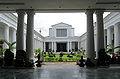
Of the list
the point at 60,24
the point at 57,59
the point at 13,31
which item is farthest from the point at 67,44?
the point at 57,59

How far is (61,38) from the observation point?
1981 inches

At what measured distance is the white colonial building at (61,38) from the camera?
164 feet

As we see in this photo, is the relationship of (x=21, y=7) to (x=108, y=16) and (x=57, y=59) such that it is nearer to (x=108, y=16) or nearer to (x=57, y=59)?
(x=57, y=59)

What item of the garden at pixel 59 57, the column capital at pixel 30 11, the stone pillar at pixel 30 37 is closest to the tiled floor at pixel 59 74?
the stone pillar at pixel 30 37

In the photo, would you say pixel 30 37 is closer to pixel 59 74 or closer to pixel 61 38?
pixel 59 74

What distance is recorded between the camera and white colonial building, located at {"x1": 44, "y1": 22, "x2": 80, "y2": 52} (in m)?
50.1

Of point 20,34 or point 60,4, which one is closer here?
point 60,4

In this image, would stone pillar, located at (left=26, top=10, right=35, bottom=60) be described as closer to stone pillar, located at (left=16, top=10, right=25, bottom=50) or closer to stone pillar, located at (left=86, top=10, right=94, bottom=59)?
stone pillar, located at (left=16, top=10, right=25, bottom=50)

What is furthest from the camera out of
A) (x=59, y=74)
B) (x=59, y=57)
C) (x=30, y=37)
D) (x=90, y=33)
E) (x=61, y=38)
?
(x=61, y=38)

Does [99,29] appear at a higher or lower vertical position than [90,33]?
higher

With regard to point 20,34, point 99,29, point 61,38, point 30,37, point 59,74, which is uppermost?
point 61,38

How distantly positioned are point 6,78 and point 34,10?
25.1ft

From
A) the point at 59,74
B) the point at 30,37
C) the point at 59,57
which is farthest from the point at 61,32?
the point at 59,74

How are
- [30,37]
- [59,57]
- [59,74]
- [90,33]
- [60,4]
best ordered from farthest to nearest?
[59,57] → [30,37] → [90,33] → [60,4] → [59,74]
